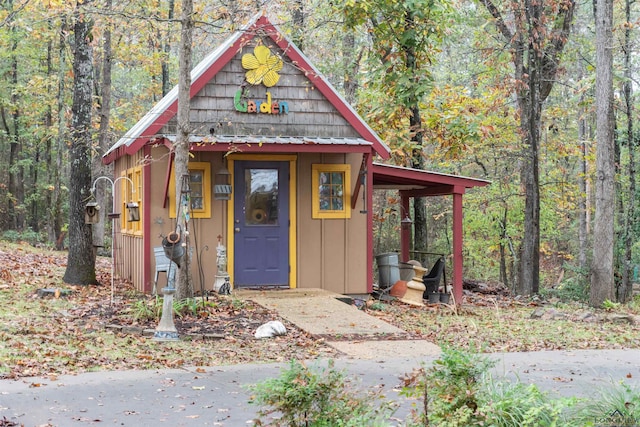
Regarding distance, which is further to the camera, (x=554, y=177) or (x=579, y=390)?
(x=554, y=177)

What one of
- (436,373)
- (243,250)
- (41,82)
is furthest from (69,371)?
(41,82)

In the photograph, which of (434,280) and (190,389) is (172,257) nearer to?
(190,389)

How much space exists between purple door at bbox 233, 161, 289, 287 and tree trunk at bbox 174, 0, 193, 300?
2497 millimetres

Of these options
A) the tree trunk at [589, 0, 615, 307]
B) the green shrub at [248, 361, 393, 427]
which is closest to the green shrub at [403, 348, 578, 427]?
the green shrub at [248, 361, 393, 427]

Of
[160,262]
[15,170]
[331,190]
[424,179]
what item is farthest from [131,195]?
[15,170]

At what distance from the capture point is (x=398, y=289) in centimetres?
1550

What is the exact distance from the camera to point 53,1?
1232 centimetres

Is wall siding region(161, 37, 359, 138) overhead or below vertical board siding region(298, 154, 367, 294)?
overhead

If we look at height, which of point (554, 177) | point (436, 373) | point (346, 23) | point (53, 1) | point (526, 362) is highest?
point (346, 23)

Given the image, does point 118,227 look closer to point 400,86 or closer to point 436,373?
point 400,86

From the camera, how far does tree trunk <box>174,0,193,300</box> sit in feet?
38.1

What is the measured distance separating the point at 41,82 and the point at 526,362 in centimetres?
1946

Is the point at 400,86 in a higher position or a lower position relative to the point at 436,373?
higher

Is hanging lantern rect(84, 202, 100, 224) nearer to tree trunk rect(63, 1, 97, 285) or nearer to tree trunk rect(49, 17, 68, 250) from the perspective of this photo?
tree trunk rect(63, 1, 97, 285)
